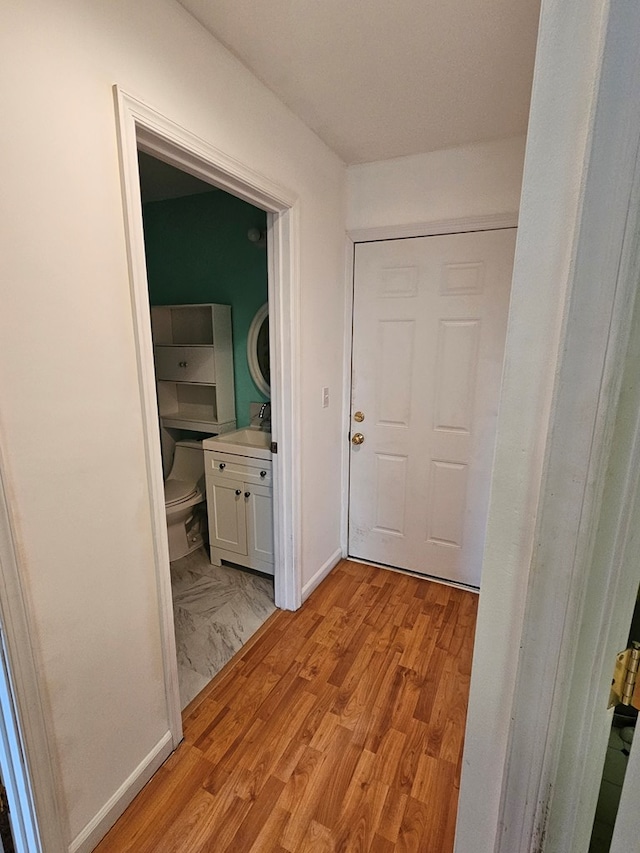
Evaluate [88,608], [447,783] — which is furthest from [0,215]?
[447,783]

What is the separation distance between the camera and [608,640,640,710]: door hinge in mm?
528

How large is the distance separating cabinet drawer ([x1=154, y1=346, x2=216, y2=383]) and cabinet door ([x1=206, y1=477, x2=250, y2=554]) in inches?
28.2

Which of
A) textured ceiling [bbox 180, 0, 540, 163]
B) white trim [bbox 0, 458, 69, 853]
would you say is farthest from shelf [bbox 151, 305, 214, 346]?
white trim [bbox 0, 458, 69, 853]

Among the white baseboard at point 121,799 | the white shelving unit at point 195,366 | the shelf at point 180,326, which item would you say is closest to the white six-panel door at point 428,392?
the white shelving unit at point 195,366

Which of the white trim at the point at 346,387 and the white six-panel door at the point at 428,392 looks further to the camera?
the white trim at the point at 346,387

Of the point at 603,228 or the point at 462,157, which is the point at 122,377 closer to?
the point at 603,228

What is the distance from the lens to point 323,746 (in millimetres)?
1492

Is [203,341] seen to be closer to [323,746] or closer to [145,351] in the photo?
[145,351]

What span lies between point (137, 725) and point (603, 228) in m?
1.67

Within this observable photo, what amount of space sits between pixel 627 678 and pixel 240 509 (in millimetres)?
2100

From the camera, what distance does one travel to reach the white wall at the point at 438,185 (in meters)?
1.99

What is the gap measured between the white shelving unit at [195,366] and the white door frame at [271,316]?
903 millimetres

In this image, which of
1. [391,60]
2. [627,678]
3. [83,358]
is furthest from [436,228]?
[627,678]

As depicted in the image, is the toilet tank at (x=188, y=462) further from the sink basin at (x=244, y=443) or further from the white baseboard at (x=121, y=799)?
the white baseboard at (x=121, y=799)
